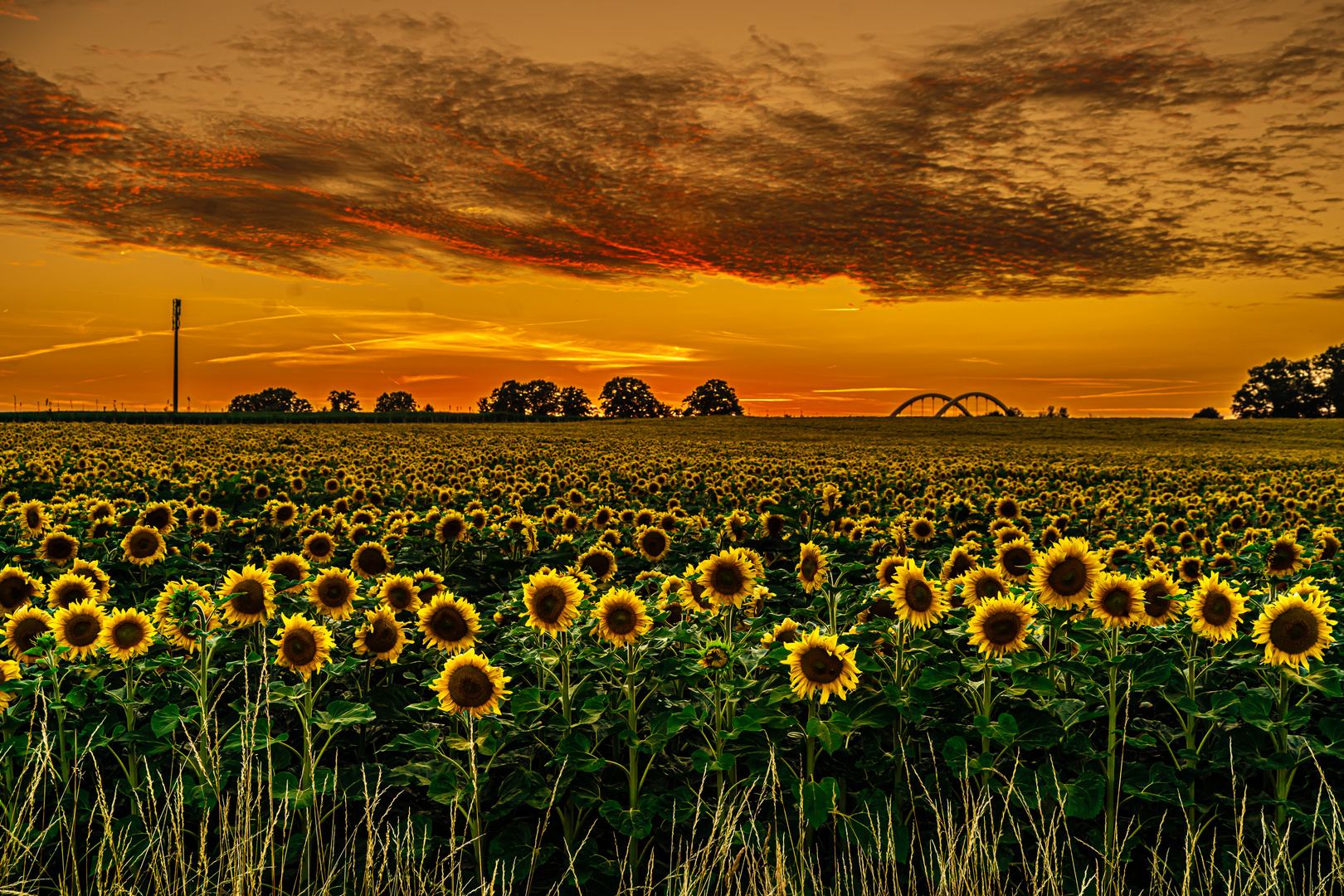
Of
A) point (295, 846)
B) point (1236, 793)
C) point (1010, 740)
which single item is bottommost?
point (295, 846)

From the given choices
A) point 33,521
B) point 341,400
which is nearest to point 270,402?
point 341,400

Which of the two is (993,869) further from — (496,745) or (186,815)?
(186,815)

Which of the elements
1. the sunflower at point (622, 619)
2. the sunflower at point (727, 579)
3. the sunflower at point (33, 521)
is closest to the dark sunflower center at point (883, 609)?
the sunflower at point (727, 579)

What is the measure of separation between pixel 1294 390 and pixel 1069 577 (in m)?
136

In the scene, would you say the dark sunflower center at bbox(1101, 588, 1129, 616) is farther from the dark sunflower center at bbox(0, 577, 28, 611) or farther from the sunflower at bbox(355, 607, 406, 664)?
the dark sunflower center at bbox(0, 577, 28, 611)

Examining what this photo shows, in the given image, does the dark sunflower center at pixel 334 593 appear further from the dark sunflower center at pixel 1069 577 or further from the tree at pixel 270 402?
the tree at pixel 270 402

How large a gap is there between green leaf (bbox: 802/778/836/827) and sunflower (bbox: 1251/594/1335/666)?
2.10 metres

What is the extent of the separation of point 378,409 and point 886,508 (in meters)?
133

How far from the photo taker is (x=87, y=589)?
4801 millimetres

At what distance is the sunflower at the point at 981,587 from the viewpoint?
4469mm

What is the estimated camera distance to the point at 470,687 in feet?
11.9

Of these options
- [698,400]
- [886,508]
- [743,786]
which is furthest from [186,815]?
[698,400]

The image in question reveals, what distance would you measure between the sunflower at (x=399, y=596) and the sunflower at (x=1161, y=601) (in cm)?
387

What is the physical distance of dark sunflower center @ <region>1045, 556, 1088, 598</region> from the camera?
4.07 metres
